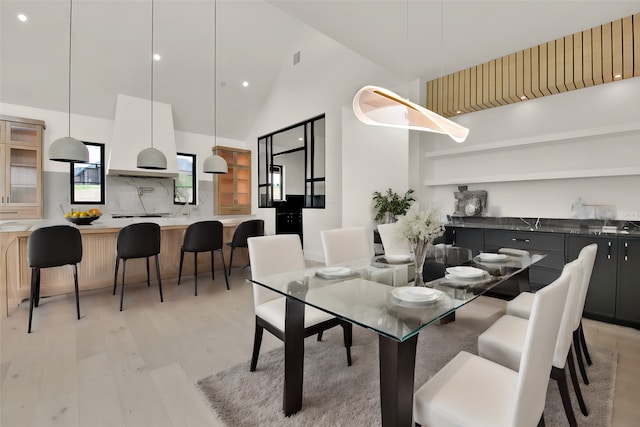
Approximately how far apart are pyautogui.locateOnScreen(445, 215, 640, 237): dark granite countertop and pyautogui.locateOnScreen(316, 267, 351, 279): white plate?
2481mm

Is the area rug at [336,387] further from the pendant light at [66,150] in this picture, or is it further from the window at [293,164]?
the window at [293,164]

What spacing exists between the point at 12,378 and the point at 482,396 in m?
2.75

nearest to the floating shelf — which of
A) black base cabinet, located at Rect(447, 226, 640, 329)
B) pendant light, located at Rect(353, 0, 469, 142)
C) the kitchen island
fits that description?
black base cabinet, located at Rect(447, 226, 640, 329)

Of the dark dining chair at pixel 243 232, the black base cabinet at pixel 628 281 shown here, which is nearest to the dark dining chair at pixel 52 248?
the dark dining chair at pixel 243 232

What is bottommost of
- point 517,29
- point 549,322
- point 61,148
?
point 549,322

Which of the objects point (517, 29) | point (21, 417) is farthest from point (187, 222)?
point (517, 29)

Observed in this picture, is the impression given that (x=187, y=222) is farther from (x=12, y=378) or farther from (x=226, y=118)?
(x=226, y=118)

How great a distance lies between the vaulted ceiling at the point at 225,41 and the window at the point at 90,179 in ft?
2.48

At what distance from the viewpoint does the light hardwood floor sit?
163cm

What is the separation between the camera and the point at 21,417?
1.59m

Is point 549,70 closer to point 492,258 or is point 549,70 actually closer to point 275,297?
point 492,258

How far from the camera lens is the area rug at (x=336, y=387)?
1562 millimetres

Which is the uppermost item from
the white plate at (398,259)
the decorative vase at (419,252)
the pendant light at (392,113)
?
the pendant light at (392,113)

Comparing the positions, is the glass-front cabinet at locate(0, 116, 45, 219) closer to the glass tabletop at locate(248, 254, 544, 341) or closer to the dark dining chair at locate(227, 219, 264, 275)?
the dark dining chair at locate(227, 219, 264, 275)
